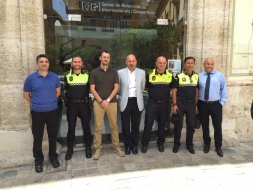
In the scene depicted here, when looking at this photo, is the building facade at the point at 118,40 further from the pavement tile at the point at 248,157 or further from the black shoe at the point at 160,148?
the black shoe at the point at 160,148

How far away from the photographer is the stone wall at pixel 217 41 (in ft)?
15.1

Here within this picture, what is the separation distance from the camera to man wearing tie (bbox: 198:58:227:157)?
414 centimetres

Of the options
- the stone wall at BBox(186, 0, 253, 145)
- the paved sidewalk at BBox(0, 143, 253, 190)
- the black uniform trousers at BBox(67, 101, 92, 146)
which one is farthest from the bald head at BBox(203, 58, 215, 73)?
the black uniform trousers at BBox(67, 101, 92, 146)

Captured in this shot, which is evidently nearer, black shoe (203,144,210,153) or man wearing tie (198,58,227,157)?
man wearing tie (198,58,227,157)

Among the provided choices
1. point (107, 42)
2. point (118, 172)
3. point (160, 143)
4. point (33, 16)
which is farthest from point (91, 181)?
point (107, 42)

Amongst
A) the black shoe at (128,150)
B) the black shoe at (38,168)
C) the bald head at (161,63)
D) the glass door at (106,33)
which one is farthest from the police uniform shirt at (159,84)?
the black shoe at (38,168)

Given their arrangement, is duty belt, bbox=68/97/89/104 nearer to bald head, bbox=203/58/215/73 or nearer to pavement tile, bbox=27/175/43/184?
pavement tile, bbox=27/175/43/184

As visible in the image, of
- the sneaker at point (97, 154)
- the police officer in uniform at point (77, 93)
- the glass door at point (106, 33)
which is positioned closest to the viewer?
the police officer in uniform at point (77, 93)

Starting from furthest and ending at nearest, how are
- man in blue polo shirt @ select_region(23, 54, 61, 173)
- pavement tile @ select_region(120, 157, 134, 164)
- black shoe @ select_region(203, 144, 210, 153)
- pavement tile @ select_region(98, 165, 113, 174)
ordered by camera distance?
black shoe @ select_region(203, 144, 210, 153) < pavement tile @ select_region(120, 157, 134, 164) < pavement tile @ select_region(98, 165, 113, 174) < man in blue polo shirt @ select_region(23, 54, 61, 173)

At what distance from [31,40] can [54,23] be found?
0.83m

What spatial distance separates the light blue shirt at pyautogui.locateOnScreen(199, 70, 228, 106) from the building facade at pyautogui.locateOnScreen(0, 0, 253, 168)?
586 mm

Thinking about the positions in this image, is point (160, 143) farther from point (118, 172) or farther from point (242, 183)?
point (242, 183)

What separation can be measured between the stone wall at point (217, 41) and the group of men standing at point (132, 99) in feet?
2.18

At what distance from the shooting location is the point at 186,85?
4082 mm
